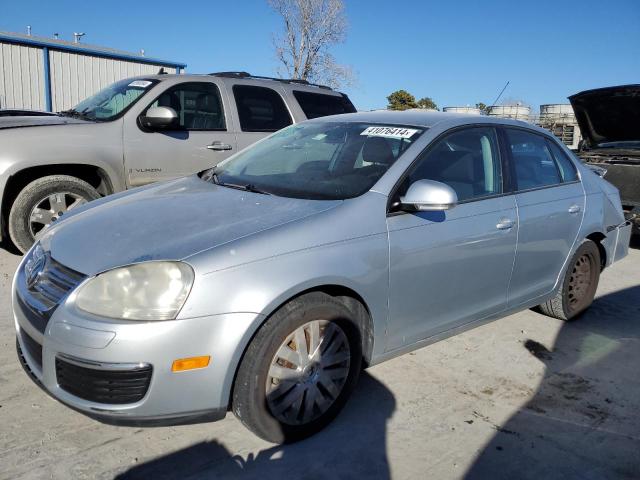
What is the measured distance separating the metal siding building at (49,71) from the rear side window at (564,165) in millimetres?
16494

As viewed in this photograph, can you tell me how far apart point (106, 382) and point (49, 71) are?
60.3 feet

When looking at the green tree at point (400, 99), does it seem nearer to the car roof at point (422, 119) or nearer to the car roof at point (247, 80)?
the car roof at point (247, 80)

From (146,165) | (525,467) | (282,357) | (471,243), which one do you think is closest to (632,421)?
(525,467)

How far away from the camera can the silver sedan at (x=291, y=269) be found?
90.6 inches

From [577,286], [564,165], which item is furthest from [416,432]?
[564,165]

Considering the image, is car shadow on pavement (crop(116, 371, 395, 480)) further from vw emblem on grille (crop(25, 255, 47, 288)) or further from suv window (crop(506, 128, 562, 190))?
suv window (crop(506, 128, 562, 190))

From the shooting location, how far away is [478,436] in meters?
2.87

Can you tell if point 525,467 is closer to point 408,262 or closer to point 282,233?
point 408,262

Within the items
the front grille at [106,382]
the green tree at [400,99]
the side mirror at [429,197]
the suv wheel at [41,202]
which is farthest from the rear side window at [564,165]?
the green tree at [400,99]

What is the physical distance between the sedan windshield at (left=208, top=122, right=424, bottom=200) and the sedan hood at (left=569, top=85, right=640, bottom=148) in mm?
4941

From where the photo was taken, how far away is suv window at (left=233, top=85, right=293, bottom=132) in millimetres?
6352

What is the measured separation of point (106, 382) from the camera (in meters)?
2.29

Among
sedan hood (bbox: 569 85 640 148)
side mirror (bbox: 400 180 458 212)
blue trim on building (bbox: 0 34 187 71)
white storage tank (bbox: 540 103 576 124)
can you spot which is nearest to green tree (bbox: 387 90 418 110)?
white storage tank (bbox: 540 103 576 124)

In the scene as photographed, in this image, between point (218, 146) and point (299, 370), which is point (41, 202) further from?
point (299, 370)
